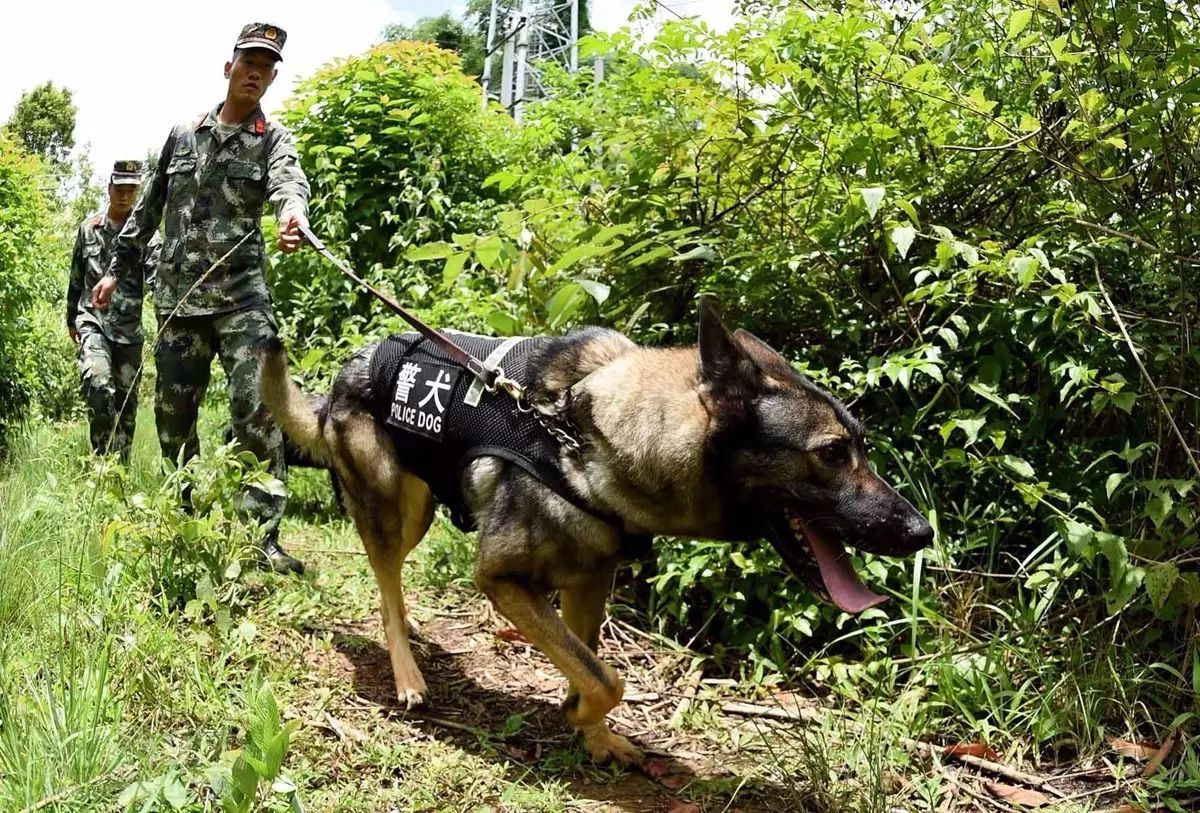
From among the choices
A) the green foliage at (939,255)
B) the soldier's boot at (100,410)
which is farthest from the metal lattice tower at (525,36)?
the green foliage at (939,255)

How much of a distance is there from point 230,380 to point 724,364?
289 cm

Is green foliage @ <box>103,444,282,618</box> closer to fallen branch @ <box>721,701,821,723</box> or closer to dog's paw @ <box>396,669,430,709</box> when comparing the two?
dog's paw @ <box>396,669,430,709</box>

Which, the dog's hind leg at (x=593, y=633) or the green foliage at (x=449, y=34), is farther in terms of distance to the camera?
the green foliage at (x=449, y=34)

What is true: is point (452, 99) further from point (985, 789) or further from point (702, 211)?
point (985, 789)

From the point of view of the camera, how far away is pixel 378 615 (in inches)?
165

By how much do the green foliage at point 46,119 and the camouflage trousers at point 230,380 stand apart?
2608cm

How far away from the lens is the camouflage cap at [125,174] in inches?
252

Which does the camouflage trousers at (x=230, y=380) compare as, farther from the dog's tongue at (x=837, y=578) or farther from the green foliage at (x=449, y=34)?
the green foliage at (x=449, y=34)

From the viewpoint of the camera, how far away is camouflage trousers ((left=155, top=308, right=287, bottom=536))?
456 centimetres

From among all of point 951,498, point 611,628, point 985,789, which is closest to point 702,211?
point 951,498

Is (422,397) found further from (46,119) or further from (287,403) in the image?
(46,119)

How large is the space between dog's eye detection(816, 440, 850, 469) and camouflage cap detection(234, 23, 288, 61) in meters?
3.35

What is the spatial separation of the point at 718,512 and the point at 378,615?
6.67 ft

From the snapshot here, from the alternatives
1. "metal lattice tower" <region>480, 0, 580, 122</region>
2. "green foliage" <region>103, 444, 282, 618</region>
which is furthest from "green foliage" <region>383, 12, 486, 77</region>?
"green foliage" <region>103, 444, 282, 618</region>
